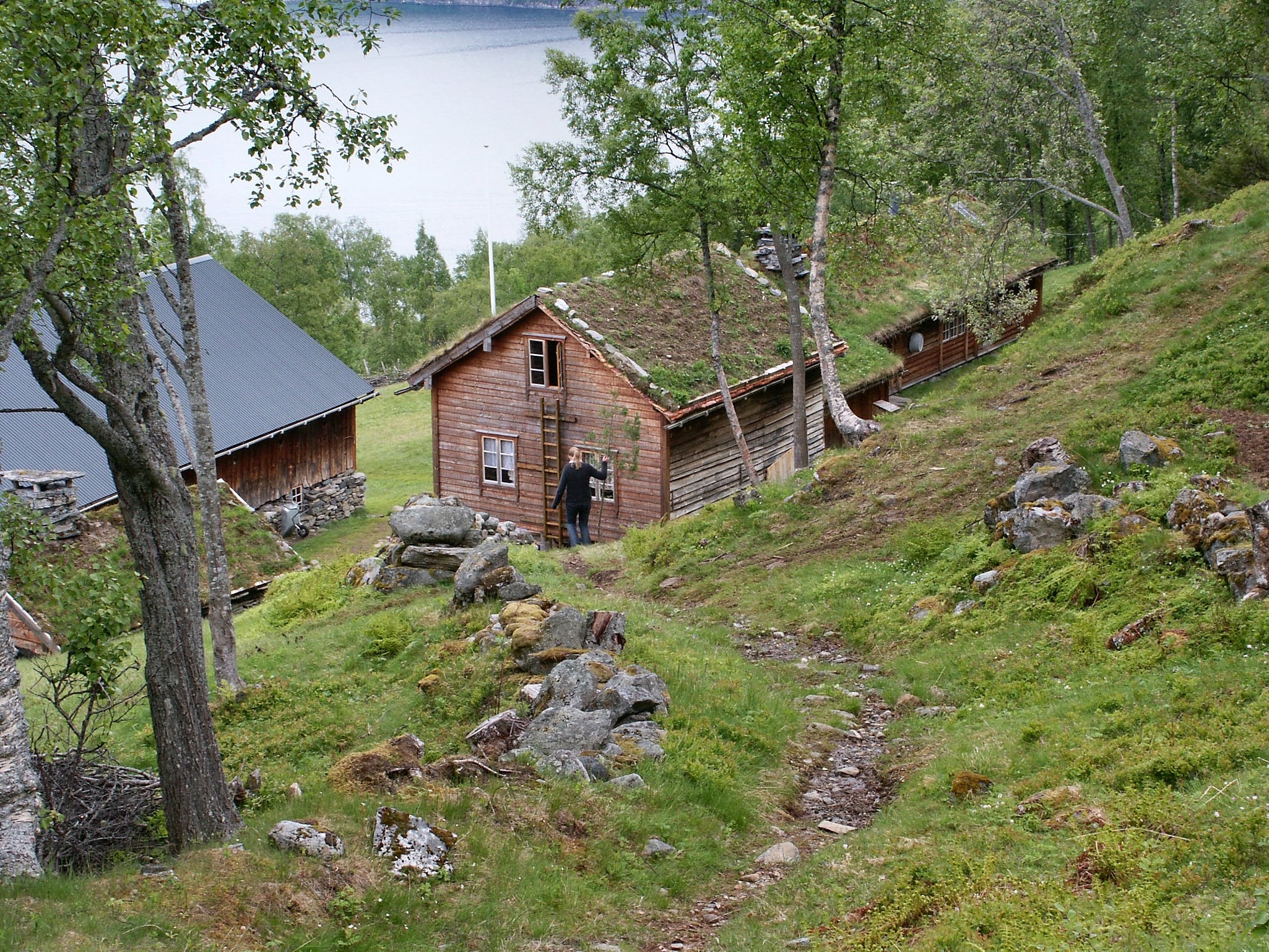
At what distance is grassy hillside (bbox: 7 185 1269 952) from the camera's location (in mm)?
6578

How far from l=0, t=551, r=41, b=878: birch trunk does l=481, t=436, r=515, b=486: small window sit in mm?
21294

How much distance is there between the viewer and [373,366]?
220ft

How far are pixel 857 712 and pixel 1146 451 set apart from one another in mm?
5292

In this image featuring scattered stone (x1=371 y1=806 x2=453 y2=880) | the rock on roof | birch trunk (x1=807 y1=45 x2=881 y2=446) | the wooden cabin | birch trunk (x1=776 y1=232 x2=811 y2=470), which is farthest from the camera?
the wooden cabin

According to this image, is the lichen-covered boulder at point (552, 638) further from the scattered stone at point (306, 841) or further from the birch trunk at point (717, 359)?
the birch trunk at point (717, 359)

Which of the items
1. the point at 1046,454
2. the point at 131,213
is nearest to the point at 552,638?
the point at 131,213

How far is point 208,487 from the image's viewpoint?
12812 mm

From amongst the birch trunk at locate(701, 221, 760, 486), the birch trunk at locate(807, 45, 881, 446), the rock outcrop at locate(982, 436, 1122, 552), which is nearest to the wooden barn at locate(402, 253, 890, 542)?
the birch trunk at locate(701, 221, 760, 486)

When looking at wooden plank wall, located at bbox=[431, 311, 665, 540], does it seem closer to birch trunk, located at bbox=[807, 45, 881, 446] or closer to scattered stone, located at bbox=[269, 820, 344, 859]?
birch trunk, located at bbox=[807, 45, 881, 446]

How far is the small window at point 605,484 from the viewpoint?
26594 millimetres

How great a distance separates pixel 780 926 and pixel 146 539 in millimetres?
5643

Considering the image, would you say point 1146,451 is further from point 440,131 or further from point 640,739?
point 440,131

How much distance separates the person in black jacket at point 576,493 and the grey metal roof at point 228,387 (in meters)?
11.0

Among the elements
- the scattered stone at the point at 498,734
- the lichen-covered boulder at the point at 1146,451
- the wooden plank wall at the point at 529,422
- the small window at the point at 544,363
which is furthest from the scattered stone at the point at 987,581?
the small window at the point at 544,363
